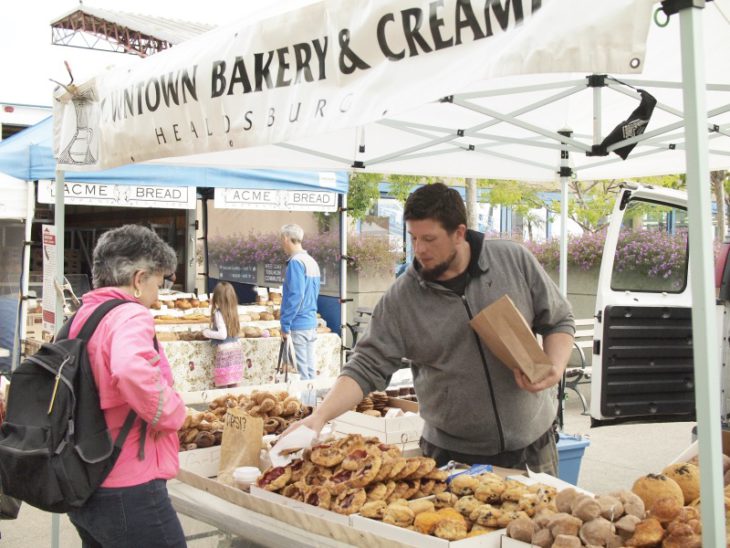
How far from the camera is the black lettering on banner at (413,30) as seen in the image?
2156 mm

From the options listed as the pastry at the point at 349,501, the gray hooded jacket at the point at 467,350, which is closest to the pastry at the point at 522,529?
the pastry at the point at 349,501

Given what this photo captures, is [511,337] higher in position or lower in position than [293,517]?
higher

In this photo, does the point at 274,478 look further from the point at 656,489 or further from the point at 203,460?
the point at 656,489

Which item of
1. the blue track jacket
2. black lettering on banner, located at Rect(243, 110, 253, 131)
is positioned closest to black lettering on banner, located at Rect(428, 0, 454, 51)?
black lettering on banner, located at Rect(243, 110, 253, 131)

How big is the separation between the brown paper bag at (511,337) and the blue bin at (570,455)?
2355 millimetres

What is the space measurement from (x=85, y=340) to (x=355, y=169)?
319 centimetres

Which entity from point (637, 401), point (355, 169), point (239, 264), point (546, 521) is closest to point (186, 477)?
point (546, 521)

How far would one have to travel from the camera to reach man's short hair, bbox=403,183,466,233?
9.93 feet

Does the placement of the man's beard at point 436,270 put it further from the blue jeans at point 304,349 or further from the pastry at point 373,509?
the blue jeans at point 304,349

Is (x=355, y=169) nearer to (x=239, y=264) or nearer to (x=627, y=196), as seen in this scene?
(x=627, y=196)

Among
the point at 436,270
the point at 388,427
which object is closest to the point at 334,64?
the point at 436,270

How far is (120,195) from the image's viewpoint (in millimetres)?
8547

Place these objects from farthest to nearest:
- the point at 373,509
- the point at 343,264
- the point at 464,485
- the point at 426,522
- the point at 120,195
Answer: the point at 343,264, the point at 120,195, the point at 464,485, the point at 373,509, the point at 426,522

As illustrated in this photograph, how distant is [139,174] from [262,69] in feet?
19.1
